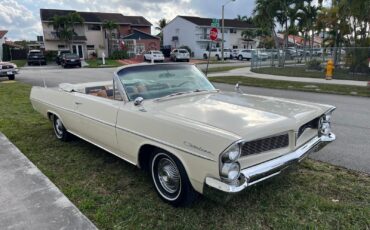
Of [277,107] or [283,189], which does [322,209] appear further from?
[277,107]

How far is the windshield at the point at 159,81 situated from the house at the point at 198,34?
44.4 m

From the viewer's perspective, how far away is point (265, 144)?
2.95 m

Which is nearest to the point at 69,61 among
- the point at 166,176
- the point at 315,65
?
the point at 315,65

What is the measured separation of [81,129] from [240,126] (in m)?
2.84

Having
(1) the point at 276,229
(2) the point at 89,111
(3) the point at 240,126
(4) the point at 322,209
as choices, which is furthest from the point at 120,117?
(4) the point at 322,209

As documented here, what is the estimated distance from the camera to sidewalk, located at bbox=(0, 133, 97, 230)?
10.0 feet

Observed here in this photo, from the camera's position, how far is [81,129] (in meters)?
4.75

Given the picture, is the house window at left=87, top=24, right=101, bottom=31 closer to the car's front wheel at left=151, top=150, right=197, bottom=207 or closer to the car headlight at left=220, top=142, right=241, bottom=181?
the car's front wheel at left=151, top=150, right=197, bottom=207

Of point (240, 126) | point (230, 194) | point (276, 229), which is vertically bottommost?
point (276, 229)

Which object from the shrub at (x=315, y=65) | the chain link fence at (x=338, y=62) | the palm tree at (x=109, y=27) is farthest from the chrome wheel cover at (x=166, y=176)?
the palm tree at (x=109, y=27)

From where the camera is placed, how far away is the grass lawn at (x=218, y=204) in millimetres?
3033

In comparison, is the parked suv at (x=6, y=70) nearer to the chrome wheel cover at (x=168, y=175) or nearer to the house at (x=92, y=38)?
the chrome wheel cover at (x=168, y=175)

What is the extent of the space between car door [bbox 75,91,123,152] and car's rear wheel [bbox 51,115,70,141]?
92 centimetres

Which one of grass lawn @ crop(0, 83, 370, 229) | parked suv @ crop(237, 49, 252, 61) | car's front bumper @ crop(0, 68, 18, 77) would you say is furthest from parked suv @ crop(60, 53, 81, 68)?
grass lawn @ crop(0, 83, 370, 229)
